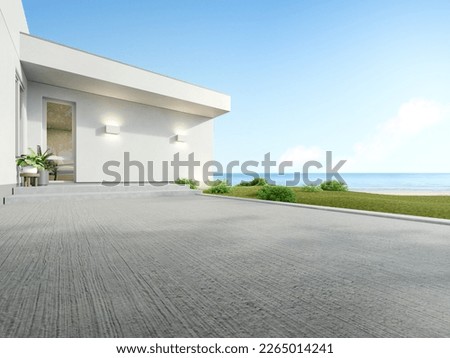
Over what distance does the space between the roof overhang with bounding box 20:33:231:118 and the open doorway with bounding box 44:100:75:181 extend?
2.30m

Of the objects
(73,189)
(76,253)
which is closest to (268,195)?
(73,189)

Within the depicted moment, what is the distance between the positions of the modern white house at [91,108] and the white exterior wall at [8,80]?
0.9 inches

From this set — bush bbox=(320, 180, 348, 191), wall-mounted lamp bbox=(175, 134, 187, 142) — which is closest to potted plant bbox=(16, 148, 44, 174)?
wall-mounted lamp bbox=(175, 134, 187, 142)

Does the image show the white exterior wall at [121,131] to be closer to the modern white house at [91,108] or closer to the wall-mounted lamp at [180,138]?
Answer: the modern white house at [91,108]

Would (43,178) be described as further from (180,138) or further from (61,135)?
(61,135)

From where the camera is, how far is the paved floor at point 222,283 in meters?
1.18

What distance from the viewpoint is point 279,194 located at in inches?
299

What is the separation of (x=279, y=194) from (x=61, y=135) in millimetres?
13388

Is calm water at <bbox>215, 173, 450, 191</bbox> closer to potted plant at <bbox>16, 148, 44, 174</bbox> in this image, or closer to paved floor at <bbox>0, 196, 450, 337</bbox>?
potted plant at <bbox>16, 148, 44, 174</bbox>

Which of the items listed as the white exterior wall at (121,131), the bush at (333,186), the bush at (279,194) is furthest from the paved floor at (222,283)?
the bush at (333,186)

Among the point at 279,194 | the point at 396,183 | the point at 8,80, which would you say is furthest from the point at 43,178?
the point at 396,183

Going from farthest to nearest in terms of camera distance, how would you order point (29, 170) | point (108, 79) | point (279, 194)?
point (108, 79) < point (279, 194) < point (29, 170)

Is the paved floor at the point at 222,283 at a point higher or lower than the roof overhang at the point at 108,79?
lower

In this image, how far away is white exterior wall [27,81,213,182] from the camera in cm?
930
